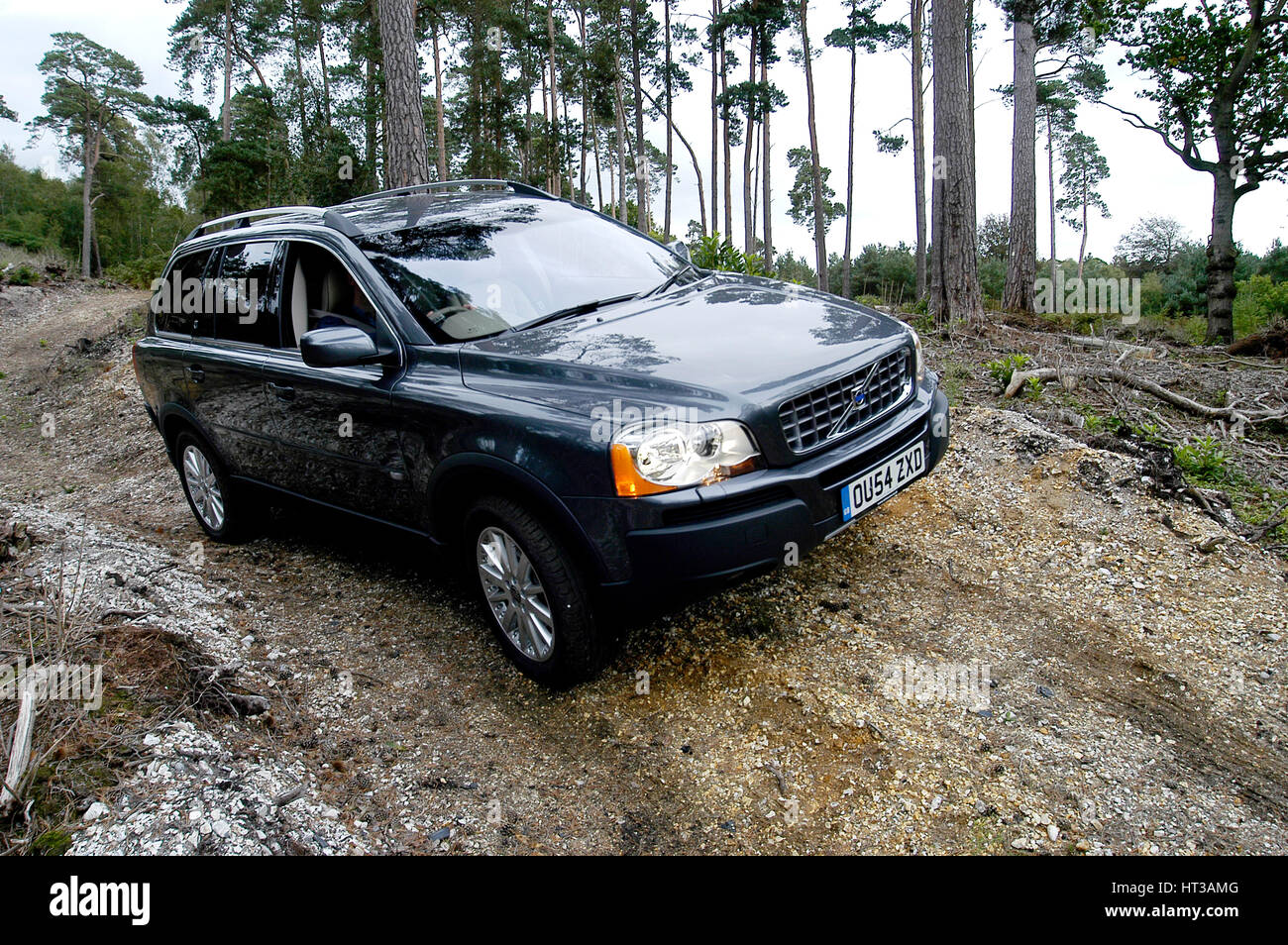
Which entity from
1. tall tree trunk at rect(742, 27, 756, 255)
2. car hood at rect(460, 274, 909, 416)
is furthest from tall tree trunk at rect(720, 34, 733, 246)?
car hood at rect(460, 274, 909, 416)

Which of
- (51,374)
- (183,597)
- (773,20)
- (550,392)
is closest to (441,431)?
(550,392)

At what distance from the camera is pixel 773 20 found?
26.6 metres

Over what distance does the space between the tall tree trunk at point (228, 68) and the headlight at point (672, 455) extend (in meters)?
37.5

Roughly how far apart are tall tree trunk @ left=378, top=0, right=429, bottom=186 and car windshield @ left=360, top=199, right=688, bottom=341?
5127 mm

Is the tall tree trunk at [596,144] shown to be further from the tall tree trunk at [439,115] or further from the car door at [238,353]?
the car door at [238,353]

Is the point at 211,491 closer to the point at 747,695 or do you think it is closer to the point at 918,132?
the point at 747,695

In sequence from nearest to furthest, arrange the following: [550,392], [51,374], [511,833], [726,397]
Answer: [511,833] → [726,397] → [550,392] → [51,374]

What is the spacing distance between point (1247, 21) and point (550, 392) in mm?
15558

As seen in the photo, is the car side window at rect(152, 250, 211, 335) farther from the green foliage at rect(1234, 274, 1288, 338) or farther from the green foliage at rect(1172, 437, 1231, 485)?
the green foliage at rect(1234, 274, 1288, 338)

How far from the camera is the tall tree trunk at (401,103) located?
8.66m

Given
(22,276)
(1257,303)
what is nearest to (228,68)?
(22,276)

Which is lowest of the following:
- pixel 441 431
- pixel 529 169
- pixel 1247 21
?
pixel 441 431

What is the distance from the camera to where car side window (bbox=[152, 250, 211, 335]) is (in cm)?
477
